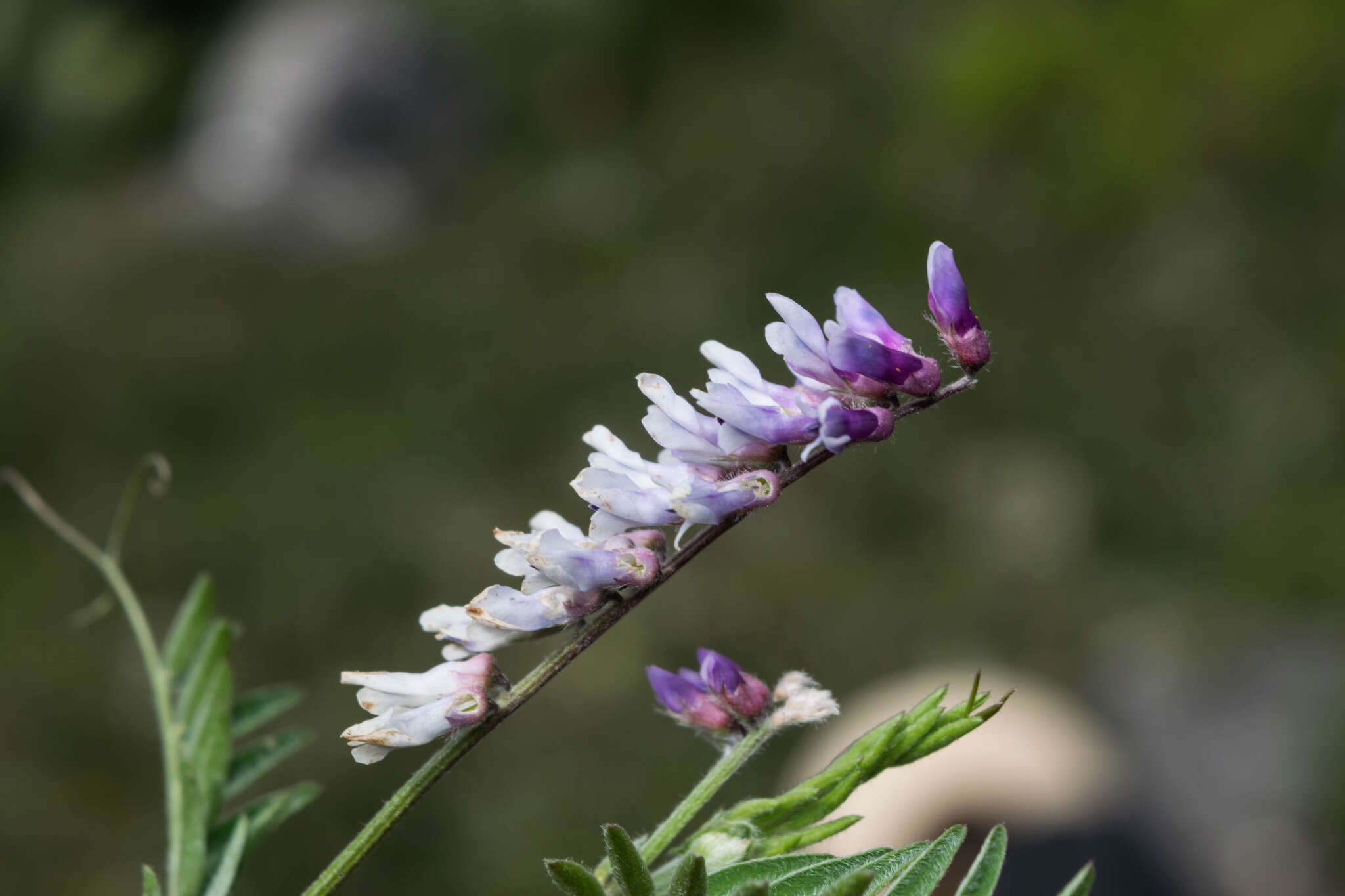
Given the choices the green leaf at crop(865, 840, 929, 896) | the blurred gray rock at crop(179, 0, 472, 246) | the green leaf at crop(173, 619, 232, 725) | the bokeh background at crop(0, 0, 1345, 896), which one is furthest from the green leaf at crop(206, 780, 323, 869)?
the blurred gray rock at crop(179, 0, 472, 246)

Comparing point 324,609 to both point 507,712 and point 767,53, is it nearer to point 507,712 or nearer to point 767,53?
point 767,53

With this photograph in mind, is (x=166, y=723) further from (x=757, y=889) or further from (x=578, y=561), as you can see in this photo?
(x=757, y=889)

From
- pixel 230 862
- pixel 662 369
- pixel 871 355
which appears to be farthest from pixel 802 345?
pixel 662 369

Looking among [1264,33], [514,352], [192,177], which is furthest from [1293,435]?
[192,177]

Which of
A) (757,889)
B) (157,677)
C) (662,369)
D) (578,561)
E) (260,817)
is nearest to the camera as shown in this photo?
(757,889)

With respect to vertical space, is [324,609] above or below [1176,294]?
above

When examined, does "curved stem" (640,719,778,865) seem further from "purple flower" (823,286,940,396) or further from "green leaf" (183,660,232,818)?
"green leaf" (183,660,232,818)
